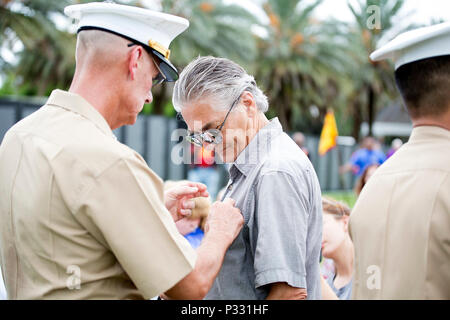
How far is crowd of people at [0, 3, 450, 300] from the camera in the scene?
1.70 metres

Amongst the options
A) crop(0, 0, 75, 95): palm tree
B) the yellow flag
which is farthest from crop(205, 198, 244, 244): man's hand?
crop(0, 0, 75, 95): palm tree

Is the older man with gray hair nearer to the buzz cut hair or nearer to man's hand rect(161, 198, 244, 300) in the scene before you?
man's hand rect(161, 198, 244, 300)

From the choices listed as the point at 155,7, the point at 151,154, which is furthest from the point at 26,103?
the point at 155,7

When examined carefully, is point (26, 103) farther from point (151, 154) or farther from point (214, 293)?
point (214, 293)

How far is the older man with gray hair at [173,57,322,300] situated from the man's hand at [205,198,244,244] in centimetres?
8

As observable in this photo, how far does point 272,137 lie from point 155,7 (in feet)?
55.2

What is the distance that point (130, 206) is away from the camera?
1.75 metres

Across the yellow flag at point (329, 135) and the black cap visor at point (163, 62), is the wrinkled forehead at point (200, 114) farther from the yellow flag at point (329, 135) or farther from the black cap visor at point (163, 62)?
the yellow flag at point (329, 135)

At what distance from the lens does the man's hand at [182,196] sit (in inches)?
103

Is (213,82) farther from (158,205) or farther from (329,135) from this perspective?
(329,135)

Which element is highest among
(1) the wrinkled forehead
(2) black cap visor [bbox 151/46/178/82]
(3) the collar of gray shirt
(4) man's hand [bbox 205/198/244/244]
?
(2) black cap visor [bbox 151/46/178/82]

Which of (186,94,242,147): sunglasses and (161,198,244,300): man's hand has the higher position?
(186,94,242,147): sunglasses

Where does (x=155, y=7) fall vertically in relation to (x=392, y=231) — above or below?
above

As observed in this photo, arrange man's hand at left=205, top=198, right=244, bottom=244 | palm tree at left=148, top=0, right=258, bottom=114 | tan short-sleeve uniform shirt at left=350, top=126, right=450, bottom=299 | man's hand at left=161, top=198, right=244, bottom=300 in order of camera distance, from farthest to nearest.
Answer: palm tree at left=148, top=0, right=258, bottom=114 → man's hand at left=205, top=198, right=244, bottom=244 → man's hand at left=161, top=198, right=244, bottom=300 → tan short-sleeve uniform shirt at left=350, top=126, right=450, bottom=299
